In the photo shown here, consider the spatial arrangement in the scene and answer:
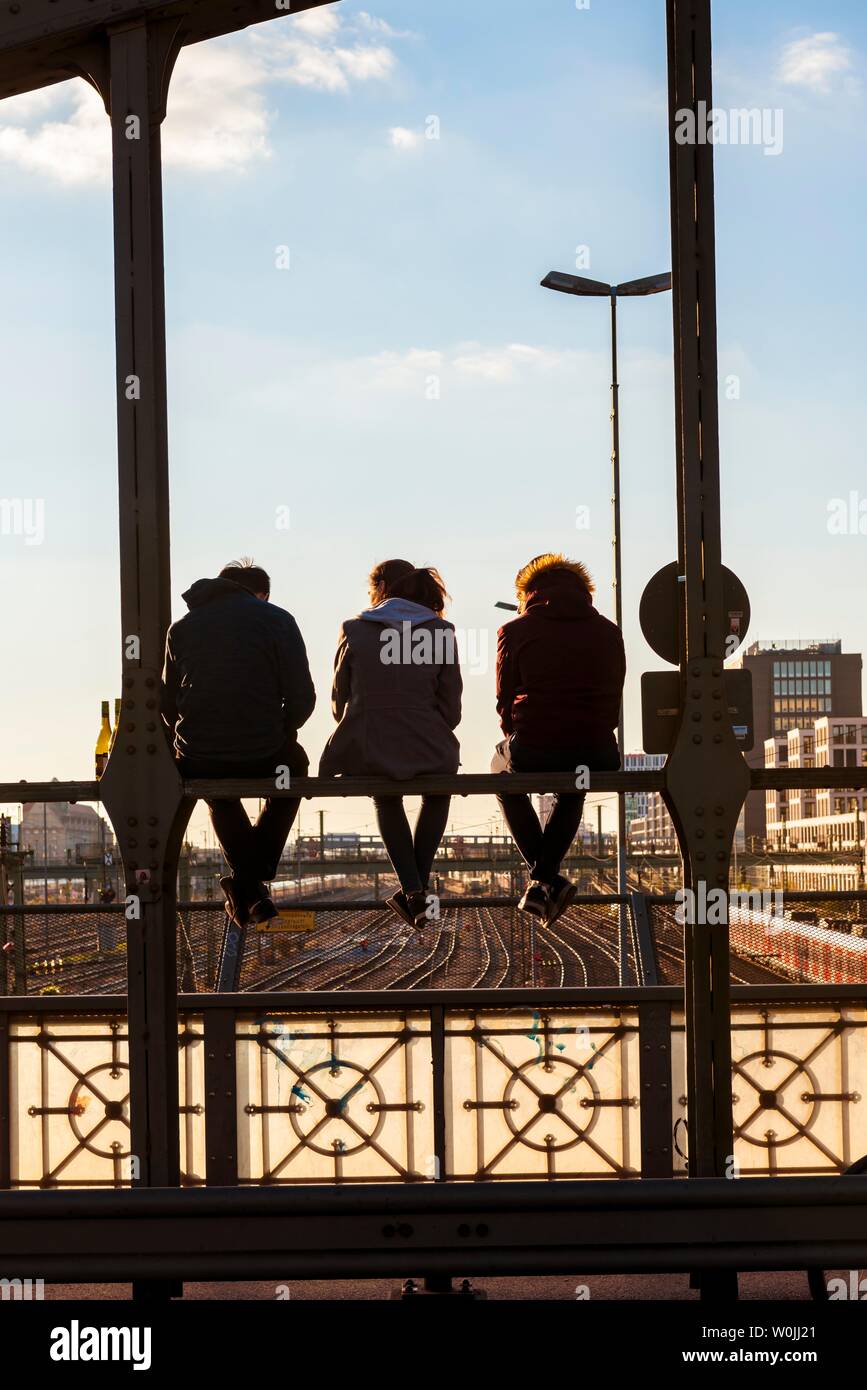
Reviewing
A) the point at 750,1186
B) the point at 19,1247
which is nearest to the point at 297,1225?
the point at 19,1247

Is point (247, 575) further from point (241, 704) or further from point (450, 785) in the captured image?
point (450, 785)

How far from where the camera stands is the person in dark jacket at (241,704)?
5984 mm

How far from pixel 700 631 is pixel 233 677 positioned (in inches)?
74.8

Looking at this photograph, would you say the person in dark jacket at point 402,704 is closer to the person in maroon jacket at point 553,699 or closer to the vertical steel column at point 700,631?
the person in maroon jacket at point 553,699

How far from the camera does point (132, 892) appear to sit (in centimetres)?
520

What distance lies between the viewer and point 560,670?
6.41 m

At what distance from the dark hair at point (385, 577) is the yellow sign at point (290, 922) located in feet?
4.89

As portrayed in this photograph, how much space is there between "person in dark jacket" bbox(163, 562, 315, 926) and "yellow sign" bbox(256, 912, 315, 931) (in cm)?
24

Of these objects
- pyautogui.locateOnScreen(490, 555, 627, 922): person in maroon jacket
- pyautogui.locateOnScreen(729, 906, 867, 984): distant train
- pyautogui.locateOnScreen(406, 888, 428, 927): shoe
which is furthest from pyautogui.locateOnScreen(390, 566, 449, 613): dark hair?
pyautogui.locateOnScreen(729, 906, 867, 984): distant train

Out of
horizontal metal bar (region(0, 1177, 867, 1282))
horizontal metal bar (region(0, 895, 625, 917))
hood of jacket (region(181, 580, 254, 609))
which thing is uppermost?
hood of jacket (region(181, 580, 254, 609))

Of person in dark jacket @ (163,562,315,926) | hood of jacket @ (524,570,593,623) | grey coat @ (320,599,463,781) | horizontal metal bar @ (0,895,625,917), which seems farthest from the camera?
horizontal metal bar @ (0,895,625,917)

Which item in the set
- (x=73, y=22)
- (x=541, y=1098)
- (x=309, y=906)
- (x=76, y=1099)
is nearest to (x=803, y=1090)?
(x=541, y=1098)

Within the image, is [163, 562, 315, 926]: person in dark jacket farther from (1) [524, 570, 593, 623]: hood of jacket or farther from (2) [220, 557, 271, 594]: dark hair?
(1) [524, 570, 593, 623]: hood of jacket

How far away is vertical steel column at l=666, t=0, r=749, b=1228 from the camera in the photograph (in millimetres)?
5074
